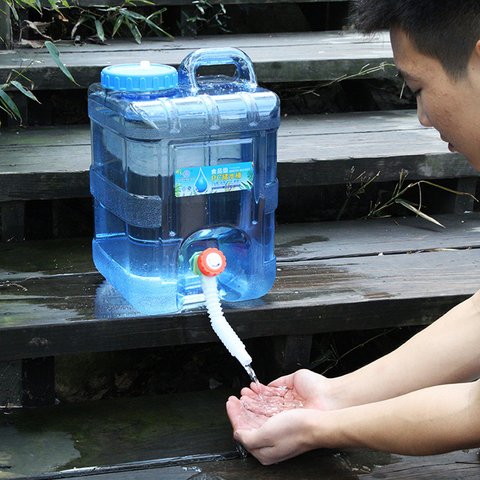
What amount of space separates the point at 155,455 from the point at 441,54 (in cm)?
107

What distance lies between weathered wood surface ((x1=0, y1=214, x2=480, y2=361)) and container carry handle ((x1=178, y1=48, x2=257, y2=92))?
54 centimetres

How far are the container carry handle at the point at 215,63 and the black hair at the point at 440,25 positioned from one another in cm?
62

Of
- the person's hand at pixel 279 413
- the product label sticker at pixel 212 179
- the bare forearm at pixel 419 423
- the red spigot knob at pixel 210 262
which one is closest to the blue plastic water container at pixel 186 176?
the product label sticker at pixel 212 179

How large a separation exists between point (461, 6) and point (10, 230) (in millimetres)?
1587

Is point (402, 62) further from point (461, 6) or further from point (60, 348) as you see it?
point (60, 348)

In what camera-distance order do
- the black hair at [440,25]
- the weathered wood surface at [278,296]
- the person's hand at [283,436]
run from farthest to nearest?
the weathered wood surface at [278,296] < the person's hand at [283,436] < the black hair at [440,25]

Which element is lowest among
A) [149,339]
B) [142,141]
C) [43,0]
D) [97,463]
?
[97,463]

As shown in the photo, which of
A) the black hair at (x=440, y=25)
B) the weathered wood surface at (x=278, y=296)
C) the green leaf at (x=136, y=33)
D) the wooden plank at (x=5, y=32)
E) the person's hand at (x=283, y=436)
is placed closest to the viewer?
the black hair at (x=440, y=25)

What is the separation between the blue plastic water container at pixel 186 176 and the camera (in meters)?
1.70

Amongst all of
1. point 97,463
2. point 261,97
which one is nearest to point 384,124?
point 261,97

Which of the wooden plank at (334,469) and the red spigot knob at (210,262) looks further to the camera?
the red spigot knob at (210,262)

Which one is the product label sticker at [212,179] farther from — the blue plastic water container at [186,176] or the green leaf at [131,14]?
the green leaf at [131,14]

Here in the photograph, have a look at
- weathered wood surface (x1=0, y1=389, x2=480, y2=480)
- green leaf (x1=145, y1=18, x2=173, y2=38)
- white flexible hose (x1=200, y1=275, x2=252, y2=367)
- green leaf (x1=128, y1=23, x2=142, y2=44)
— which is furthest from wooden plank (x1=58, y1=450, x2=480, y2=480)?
green leaf (x1=128, y1=23, x2=142, y2=44)

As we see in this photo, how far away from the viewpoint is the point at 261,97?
1.79 m
